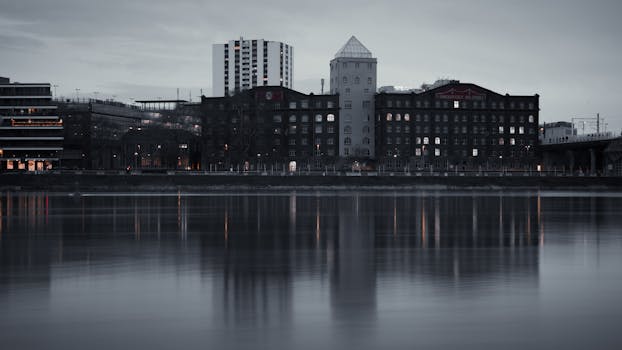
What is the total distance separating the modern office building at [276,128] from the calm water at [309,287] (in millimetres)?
109465

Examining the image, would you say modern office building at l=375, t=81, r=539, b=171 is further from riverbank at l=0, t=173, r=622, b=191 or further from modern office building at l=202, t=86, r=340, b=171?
riverbank at l=0, t=173, r=622, b=191

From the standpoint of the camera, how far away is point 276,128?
6294 inches

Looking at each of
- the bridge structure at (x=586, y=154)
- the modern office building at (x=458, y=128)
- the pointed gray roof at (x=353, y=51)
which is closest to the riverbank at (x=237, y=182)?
the bridge structure at (x=586, y=154)

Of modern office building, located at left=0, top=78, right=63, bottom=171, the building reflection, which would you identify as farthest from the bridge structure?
modern office building, located at left=0, top=78, right=63, bottom=171

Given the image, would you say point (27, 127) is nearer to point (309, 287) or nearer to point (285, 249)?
point (285, 249)

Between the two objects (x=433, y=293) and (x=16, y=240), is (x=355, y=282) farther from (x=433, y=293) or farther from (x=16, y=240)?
(x=16, y=240)

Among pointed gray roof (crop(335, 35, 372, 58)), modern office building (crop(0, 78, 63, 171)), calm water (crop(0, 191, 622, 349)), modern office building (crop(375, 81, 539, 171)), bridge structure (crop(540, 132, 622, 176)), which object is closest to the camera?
calm water (crop(0, 191, 622, 349))

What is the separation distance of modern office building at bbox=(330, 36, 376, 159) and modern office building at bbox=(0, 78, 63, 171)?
6174 cm

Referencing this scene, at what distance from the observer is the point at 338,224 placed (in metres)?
39.6

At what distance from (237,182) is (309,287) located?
285ft

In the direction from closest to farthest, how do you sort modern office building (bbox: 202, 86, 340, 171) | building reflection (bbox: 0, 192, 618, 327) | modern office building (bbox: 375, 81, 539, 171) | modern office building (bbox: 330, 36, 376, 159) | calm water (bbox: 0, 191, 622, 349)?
calm water (bbox: 0, 191, 622, 349)
building reflection (bbox: 0, 192, 618, 327)
modern office building (bbox: 202, 86, 340, 171)
modern office building (bbox: 330, 36, 376, 159)
modern office building (bbox: 375, 81, 539, 171)

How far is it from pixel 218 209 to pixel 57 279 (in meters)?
33.1

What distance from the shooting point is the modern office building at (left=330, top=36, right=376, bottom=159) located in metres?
160

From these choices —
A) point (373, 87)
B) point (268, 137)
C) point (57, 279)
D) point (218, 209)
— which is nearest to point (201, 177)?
point (268, 137)
